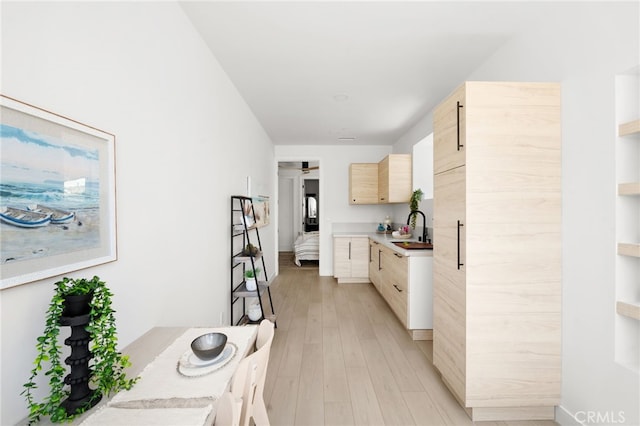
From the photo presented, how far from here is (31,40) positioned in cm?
92

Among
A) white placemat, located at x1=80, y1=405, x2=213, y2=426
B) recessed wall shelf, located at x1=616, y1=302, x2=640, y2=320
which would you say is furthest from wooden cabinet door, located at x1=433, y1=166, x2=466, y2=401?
white placemat, located at x1=80, y1=405, x2=213, y2=426

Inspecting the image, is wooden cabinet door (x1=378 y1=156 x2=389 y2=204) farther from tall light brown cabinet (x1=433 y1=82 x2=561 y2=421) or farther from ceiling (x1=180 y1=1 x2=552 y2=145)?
tall light brown cabinet (x1=433 y1=82 x2=561 y2=421)

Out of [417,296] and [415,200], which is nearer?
[417,296]

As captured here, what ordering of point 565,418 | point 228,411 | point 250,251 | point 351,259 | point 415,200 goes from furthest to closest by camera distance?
point 351,259 < point 415,200 < point 250,251 < point 565,418 < point 228,411

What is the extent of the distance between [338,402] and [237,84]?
3.01 m

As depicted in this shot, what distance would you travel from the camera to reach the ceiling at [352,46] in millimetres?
1851

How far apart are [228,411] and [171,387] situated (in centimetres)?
28

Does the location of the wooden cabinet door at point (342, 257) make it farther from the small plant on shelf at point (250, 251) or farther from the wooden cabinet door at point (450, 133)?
the wooden cabinet door at point (450, 133)

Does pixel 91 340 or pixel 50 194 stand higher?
pixel 50 194

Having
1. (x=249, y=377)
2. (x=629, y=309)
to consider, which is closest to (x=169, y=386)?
(x=249, y=377)

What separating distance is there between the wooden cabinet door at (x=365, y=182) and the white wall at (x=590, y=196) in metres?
3.65

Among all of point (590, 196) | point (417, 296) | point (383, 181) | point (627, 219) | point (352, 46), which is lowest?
point (417, 296)

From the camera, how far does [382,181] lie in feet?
17.1

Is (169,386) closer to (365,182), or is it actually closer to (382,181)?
(382,181)
